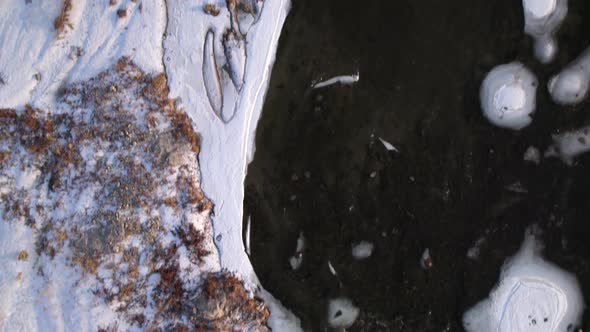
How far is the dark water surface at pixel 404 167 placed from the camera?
3.76m

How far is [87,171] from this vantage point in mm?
3641

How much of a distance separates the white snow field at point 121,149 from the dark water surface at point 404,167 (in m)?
0.35

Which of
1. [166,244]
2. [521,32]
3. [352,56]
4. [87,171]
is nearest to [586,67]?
[521,32]

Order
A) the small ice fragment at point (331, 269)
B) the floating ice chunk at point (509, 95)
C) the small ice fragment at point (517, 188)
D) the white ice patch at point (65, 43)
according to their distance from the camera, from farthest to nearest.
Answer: the small ice fragment at point (331, 269) → the small ice fragment at point (517, 188) → the floating ice chunk at point (509, 95) → the white ice patch at point (65, 43)

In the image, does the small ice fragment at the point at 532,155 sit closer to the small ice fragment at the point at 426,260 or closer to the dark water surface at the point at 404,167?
the dark water surface at the point at 404,167

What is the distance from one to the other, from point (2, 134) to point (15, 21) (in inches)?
38.7

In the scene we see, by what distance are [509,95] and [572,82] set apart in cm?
56

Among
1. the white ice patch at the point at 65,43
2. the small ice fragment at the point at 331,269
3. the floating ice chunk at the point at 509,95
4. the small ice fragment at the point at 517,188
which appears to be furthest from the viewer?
the small ice fragment at the point at 331,269

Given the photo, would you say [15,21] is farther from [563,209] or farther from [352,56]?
[563,209]

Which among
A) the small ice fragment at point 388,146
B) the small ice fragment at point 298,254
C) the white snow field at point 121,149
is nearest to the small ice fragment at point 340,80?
the white snow field at point 121,149

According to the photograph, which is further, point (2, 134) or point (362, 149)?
point (362, 149)

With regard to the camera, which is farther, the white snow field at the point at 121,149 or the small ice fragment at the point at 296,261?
the small ice fragment at the point at 296,261

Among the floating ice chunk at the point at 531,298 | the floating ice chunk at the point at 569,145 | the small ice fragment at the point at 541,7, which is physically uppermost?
the small ice fragment at the point at 541,7

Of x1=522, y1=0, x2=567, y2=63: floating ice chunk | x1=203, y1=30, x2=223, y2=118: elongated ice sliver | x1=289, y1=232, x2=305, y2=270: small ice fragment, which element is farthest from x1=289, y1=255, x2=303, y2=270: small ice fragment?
x1=522, y1=0, x2=567, y2=63: floating ice chunk
